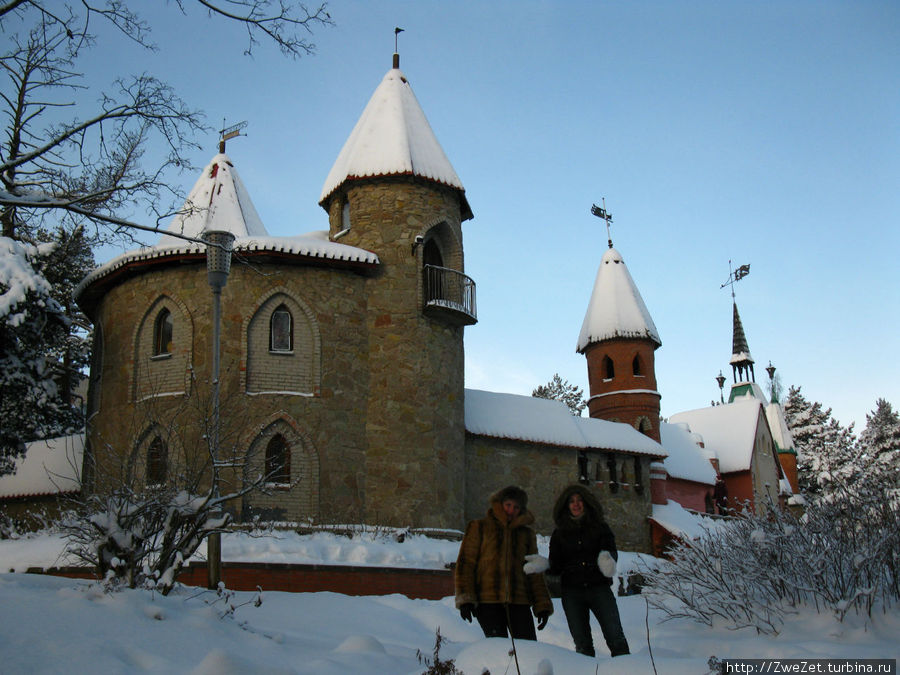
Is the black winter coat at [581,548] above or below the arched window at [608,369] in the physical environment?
below

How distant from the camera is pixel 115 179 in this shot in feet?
30.7

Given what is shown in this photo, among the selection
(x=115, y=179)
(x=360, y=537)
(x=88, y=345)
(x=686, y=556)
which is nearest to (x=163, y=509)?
(x=115, y=179)

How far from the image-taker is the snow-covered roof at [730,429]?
3875cm

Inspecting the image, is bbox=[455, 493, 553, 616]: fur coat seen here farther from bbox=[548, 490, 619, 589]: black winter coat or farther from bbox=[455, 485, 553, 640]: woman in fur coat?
bbox=[548, 490, 619, 589]: black winter coat

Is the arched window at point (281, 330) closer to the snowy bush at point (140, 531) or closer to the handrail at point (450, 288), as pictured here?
the handrail at point (450, 288)

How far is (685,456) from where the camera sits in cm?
3519

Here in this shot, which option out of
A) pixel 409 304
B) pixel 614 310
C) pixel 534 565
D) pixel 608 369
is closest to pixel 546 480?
pixel 409 304

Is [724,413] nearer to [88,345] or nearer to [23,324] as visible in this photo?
[88,345]

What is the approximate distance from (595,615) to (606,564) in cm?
50

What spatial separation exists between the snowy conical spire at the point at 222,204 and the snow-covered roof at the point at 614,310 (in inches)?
588

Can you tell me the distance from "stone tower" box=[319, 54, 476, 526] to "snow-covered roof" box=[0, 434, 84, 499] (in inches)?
287

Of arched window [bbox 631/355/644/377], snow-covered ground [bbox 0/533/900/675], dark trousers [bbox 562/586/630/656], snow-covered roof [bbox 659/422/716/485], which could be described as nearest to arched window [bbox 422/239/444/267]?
snow-covered ground [bbox 0/533/900/675]

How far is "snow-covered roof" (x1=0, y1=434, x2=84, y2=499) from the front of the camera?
68.2ft

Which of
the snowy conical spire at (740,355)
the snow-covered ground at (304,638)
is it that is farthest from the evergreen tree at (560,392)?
the snow-covered ground at (304,638)
